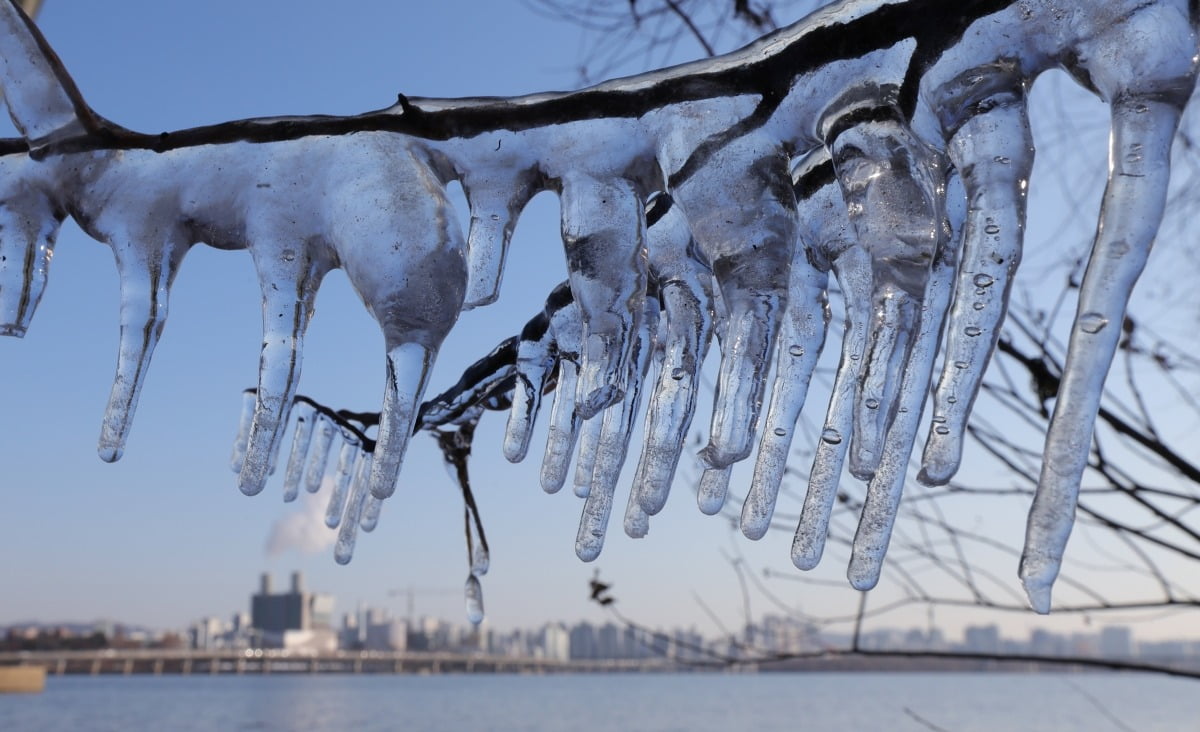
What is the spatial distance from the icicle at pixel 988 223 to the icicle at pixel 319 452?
2.96ft

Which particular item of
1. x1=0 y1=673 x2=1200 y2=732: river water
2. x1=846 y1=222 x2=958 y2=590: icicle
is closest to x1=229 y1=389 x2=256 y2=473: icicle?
x1=846 y1=222 x2=958 y2=590: icicle

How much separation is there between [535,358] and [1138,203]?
61 centimetres

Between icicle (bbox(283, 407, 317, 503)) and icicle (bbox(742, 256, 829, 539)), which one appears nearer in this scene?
icicle (bbox(742, 256, 829, 539))

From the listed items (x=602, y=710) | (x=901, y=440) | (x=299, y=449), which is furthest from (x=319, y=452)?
(x=602, y=710)

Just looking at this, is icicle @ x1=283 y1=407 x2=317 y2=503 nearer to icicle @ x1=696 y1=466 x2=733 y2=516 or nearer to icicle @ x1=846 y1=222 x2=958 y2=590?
icicle @ x1=696 y1=466 x2=733 y2=516

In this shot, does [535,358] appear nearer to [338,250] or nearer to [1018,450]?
[338,250]

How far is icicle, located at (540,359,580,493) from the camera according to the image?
95 cm

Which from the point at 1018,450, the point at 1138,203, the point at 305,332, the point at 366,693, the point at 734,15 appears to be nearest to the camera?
the point at 1138,203

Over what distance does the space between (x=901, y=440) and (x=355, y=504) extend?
2.65ft

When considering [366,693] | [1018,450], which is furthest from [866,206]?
[366,693]

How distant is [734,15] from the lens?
276 centimetres

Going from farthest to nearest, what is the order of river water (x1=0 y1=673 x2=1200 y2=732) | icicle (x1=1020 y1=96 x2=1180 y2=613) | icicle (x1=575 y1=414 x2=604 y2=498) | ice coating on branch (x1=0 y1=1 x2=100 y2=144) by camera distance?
river water (x1=0 y1=673 x2=1200 y2=732), icicle (x1=575 y1=414 x2=604 y2=498), ice coating on branch (x1=0 y1=1 x2=100 y2=144), icicle (x1=1020 y1=96 x2=1180 y2=613)

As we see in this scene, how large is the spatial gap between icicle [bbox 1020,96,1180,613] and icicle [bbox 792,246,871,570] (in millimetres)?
213

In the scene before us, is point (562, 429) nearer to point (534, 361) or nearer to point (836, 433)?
point (534, 361)
